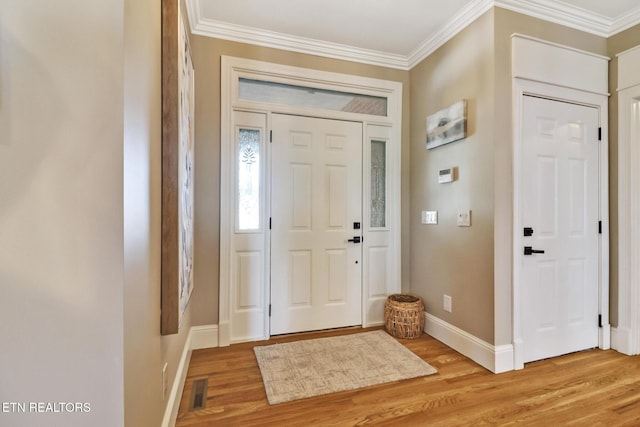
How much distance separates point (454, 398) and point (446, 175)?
5.42ft

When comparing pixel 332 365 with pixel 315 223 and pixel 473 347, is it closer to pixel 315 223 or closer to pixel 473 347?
pixel 473 347

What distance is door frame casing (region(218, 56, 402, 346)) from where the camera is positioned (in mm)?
2496

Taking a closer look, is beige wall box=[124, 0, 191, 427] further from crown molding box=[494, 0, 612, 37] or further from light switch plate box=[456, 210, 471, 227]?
crown molding box=[494, 0, 612, 37]

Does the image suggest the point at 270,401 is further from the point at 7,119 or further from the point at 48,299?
the point at 7,119

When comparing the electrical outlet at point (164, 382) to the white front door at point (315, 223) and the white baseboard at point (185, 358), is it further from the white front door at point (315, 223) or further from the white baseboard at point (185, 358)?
the white front door at point (315, 223)

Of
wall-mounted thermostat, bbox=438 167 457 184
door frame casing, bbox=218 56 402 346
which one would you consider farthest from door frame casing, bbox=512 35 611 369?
door frame casing, bbox=218 56 402 346

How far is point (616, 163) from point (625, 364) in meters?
1.56

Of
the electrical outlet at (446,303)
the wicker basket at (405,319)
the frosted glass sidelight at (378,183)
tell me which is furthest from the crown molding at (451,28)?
the wicker basket at (405,319)

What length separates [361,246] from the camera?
2926 mm

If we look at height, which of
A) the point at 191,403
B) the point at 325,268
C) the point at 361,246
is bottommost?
the point at 191,403

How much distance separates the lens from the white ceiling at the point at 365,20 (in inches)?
86.5

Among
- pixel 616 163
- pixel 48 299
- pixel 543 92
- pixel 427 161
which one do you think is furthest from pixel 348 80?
pixel 48 299

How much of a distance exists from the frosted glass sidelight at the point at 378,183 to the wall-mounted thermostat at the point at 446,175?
590 mm

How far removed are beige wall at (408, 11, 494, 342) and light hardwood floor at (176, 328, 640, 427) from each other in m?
0.38
